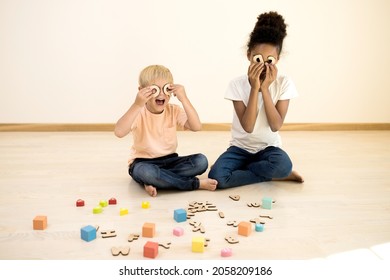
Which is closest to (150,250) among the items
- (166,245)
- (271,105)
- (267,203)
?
(166,245)

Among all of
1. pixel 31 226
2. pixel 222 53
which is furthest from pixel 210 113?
pixel 31 226

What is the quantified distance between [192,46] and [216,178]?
1427 mm

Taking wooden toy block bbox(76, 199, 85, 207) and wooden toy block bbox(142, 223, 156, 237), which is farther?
wooden toy block bbox(76, 199, 85, 207)

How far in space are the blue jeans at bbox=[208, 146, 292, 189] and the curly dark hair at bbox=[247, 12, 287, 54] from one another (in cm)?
45

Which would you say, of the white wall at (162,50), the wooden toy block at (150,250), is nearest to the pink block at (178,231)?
the wooden toy block at (150,250)

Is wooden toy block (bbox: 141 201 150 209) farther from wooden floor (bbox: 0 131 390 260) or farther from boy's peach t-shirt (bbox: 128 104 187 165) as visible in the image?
boy's peach t-shirt (bbox: 128 104 187 165)

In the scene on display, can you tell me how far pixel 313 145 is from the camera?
2.48m

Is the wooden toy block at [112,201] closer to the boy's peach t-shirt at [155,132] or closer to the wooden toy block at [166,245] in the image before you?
the boy's peach t-shirt at [155,132]

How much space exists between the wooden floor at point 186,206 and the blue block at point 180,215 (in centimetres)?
2

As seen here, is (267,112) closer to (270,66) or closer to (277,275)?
(270,66)

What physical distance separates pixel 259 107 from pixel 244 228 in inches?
26.3

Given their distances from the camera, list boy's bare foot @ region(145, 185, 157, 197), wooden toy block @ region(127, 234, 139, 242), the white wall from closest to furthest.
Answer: wooden toy block @ region(127, 234, 139, 242) → boy's bare foot @ region(145, 185, 157, 197) → the white wall

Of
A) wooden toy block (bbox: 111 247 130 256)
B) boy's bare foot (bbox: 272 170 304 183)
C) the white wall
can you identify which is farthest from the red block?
the white wall

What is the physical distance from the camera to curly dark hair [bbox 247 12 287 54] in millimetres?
1584
